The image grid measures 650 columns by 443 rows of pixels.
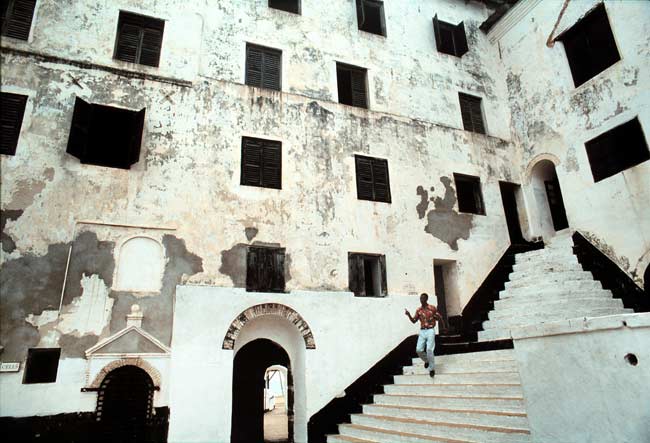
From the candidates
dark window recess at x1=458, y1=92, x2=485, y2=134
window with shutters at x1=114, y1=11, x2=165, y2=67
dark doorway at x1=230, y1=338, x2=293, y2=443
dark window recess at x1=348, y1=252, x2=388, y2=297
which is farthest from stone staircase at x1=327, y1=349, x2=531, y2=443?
window with shutters at x1=114, y1=11, x2=165, y2=67

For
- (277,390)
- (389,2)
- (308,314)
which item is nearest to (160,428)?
(308,314)

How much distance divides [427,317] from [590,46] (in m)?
10.4

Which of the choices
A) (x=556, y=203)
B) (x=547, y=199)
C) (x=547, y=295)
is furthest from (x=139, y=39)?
(x=556, y=203)

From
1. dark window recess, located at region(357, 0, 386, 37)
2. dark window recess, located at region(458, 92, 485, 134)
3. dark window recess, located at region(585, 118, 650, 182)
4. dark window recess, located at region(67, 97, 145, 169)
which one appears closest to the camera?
dark window recess, located at region(67, 97, 145, 169)

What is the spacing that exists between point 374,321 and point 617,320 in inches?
319

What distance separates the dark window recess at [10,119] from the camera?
31.8 ft

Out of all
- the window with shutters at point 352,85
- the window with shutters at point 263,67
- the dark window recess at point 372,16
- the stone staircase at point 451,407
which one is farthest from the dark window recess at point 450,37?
the stone staircase at point 451,407

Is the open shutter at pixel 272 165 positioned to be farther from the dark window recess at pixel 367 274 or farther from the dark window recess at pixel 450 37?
the dark window recess at pixel 450 37

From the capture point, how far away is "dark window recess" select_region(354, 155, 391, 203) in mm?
12680

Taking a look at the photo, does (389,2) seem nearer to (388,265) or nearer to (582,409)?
(388,265)

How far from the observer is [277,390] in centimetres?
2775

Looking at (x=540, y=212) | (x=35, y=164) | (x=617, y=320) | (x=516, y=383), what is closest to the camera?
(x=617, y=320)

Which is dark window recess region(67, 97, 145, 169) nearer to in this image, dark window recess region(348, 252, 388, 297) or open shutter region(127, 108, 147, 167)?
open shutter region(127, 108, 147, 167)

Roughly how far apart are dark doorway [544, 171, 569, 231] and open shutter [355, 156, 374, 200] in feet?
21.7
